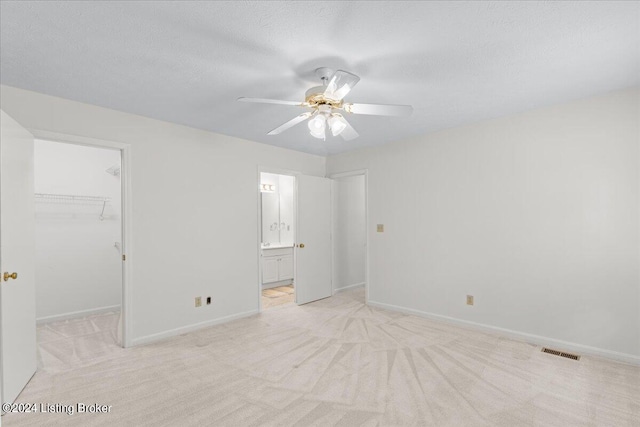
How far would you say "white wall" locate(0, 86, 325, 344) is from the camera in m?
2.98

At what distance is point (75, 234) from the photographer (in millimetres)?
4242


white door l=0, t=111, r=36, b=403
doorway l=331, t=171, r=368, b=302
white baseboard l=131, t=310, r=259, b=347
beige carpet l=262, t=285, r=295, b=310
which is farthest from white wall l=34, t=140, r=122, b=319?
doorway l=331, t=171, r=368, b=302

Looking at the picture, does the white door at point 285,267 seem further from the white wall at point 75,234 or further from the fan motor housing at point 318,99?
the fan motor housing at point 318,99

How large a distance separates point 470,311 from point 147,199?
379 centimetres

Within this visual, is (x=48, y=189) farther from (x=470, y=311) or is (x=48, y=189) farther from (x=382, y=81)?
(x=470, y=311)

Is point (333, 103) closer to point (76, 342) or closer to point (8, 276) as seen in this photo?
point (8, 276)

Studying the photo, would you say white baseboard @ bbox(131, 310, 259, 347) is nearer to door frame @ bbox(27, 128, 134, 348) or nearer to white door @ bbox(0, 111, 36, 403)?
door frame @ bbox(27, 128, 134, 348)

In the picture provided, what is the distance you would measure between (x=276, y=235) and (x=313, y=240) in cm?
155

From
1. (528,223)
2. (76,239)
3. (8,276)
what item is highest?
(528,223)

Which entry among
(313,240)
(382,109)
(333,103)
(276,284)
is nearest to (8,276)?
(333,103)

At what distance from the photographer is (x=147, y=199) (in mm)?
3314

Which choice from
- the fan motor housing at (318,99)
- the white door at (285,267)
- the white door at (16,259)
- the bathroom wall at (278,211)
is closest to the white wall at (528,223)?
the fan motor housing at (318,99)

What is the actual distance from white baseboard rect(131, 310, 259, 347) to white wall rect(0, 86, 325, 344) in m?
0.01

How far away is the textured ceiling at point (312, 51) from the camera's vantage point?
1.68 meters
